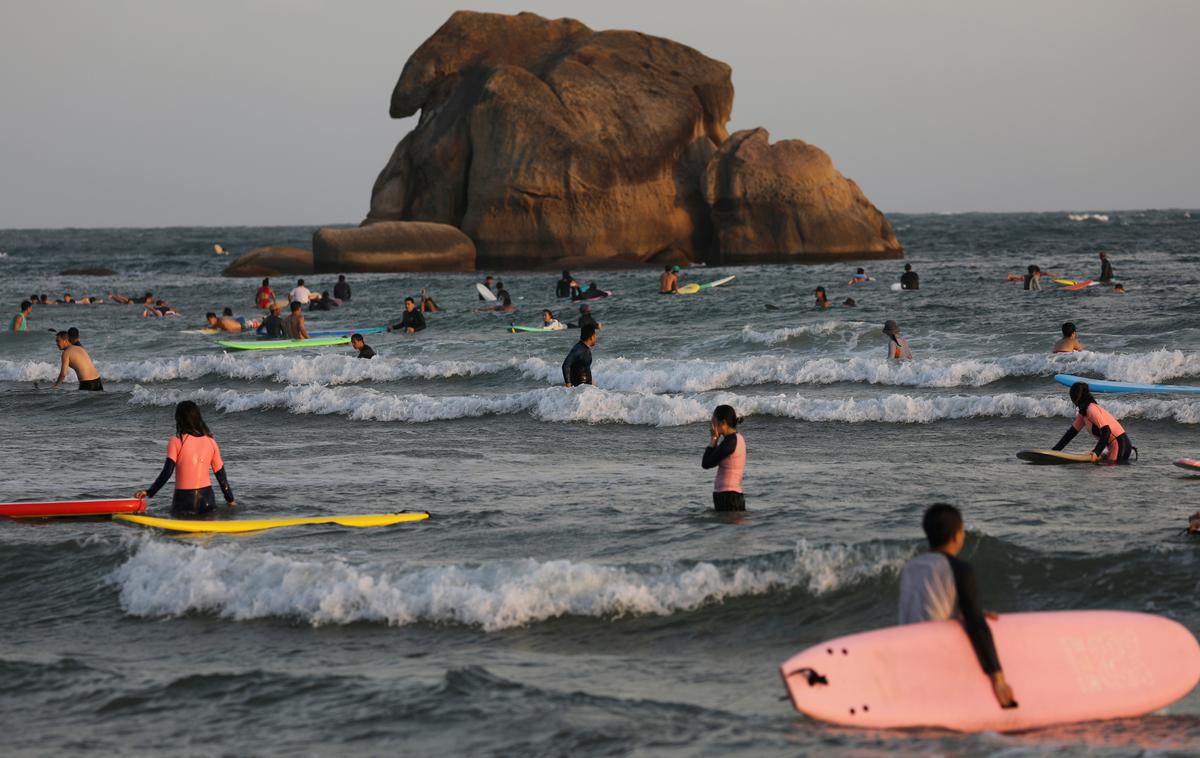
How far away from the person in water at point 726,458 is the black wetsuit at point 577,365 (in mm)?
6845

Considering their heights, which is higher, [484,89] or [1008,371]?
[484,89]

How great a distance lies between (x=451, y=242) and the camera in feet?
169

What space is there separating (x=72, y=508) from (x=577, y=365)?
25.8 ft

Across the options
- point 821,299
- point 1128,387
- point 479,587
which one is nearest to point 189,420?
point 479,587

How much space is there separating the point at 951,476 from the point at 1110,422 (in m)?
1.65

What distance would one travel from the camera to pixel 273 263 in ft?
178

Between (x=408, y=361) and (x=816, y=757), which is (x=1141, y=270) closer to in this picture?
(x=408, y=361)

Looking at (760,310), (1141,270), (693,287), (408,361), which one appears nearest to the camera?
(408,361)

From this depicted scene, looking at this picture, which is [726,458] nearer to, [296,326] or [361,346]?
[361,346]

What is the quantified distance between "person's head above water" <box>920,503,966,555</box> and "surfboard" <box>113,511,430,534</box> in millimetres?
6045

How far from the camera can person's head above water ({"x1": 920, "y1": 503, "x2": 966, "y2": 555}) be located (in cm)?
598

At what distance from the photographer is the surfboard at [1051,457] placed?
42.9 ft

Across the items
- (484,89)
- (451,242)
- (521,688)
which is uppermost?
(484,89)

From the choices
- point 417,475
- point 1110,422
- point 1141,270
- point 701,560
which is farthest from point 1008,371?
point 1141,270
